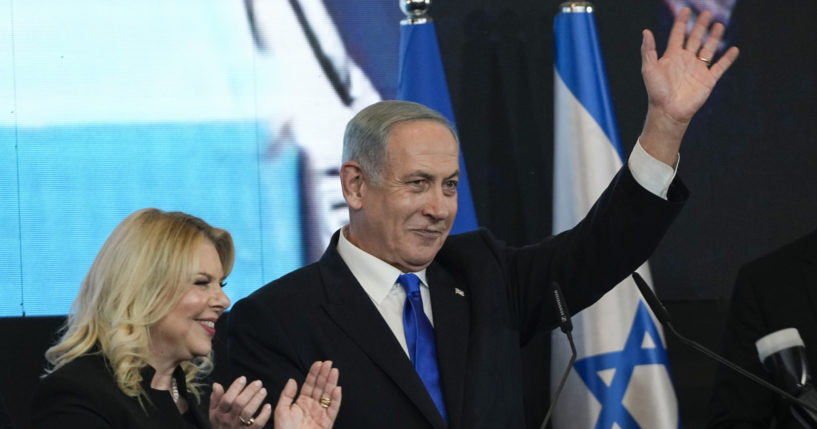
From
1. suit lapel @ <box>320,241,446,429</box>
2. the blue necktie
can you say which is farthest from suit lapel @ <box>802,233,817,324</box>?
suit lapel @ <box>320,241,446,429</box>

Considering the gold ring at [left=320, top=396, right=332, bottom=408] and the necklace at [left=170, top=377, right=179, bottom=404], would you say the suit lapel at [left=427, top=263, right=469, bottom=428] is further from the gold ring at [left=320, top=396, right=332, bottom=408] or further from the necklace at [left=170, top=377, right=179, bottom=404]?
the necklace at [left=170, top=377, right=179, bottom=404]

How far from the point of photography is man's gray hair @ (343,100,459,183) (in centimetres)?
227

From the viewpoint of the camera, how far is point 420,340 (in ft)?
7.17

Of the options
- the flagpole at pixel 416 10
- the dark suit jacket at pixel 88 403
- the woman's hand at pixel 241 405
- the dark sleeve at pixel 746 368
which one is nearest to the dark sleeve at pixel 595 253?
the woman's hand at pixel 241 405

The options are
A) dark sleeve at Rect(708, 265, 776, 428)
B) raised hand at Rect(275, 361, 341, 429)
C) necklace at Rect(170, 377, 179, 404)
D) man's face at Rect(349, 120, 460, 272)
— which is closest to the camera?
raised hand at Rect(275, 361, 341, 429)

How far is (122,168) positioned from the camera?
3818 mm

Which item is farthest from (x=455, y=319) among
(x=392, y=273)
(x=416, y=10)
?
(x=416, y=10)

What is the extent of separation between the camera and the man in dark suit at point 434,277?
6.93ft

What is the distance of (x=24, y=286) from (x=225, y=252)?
1.33m

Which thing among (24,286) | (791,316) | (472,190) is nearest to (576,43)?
(472,190)

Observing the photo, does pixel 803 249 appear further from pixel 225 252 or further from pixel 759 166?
pixel 225 252

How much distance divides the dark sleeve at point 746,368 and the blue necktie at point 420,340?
111cm

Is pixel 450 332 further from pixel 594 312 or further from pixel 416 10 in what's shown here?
pixel 416 10

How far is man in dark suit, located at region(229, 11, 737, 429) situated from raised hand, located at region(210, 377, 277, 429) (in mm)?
154
